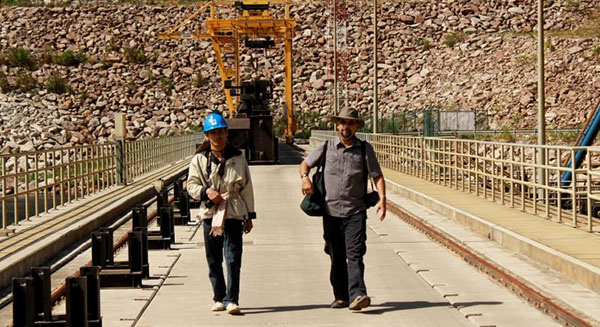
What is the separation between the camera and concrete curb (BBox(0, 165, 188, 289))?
13.6 metres

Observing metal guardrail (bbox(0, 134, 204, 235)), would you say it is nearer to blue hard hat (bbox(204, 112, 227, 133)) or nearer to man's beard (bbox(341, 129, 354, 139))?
blue hard hat (bbox(204, 112, 227, 133))

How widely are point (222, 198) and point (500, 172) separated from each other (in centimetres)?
1392

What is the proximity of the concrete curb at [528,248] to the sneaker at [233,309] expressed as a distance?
3.83m

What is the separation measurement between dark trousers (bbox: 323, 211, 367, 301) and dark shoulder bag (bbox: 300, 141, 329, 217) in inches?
5.9

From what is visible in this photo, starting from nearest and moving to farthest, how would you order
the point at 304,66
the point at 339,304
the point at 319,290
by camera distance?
1. the point at 339,304
2. the point at 319,290
3. the point at 304,66

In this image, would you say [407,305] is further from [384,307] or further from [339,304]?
[339,304]

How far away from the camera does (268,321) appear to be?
10.8 m

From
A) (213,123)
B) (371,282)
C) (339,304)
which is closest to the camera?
(213,123)

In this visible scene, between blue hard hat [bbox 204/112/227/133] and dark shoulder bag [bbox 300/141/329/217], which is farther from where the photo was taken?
dark shoulder bag [bbox 300/141/329/217]

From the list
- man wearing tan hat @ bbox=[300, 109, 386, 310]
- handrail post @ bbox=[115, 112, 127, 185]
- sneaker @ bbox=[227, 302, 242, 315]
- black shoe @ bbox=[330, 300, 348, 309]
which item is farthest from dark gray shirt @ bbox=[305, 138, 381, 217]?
handrail post @ bbox=[115, 112, 127, 185]

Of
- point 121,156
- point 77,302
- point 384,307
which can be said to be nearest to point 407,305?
point 384,307

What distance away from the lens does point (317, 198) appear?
1150 centimetres

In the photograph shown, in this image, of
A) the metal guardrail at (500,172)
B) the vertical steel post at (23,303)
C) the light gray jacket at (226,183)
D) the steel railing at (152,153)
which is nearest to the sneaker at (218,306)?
the light gray jacket at (226,183)

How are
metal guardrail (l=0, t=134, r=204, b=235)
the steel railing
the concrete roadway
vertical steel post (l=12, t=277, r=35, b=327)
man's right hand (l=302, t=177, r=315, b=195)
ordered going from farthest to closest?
the steel railing < metal guardrail (l=0, t=134, r=204, b=235) < man's right hand (l=302, t=177, r=315, b=195) < the concrete roadway < vertical steel post (l=12, t=277, r=35, b=327)
